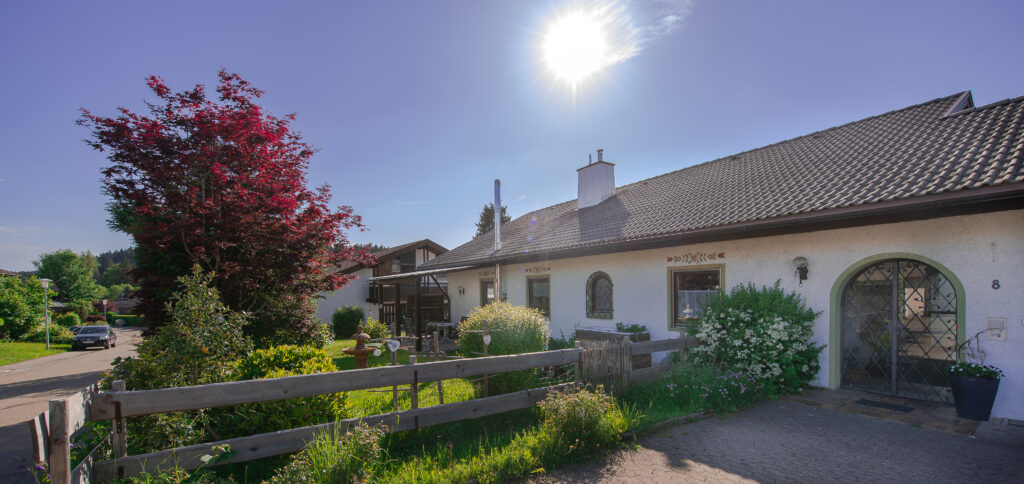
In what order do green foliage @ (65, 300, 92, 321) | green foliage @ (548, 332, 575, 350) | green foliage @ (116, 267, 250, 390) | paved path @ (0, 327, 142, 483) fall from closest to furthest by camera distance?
green foliage @ (116, 267, 250, 390) < paved path @ (0, 327, 142, 483) < green foliage @ (548, 332, 575, 350) < green foliage @ (65, 300, 92, 321)

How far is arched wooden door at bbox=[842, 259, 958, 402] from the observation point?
6.03m

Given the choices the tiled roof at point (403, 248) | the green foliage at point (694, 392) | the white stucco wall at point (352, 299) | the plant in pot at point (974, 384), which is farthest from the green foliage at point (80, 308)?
Result: the plant in pot at point (974, 384)

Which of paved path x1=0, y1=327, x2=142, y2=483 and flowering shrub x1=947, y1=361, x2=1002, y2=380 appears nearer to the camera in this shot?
flowering shrub x1=947, y1=361, x2=1002, y2=380

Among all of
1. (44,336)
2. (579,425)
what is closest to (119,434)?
(579,425)

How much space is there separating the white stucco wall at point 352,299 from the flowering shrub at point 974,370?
88.4 feet

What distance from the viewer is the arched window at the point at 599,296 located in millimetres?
11008

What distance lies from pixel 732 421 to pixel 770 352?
1.81 metres

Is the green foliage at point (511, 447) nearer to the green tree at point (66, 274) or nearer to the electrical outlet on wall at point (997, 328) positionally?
the electrical outlet on wall at point (997, 328)

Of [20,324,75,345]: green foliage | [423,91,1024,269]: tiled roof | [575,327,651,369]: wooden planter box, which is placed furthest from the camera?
[20,324,75,345]: green foliage

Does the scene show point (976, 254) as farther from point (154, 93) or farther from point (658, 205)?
point (154, 93)

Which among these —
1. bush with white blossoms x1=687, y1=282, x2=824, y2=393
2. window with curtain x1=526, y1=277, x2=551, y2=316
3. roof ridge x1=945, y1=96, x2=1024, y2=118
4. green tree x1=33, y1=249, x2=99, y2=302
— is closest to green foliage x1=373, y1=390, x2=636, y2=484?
bush with white blossoms x1=687, y1=282, x2=824, y2=393

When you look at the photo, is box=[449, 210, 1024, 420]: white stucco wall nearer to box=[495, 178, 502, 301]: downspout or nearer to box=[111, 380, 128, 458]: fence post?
box=[495, 178, 502, 301]: downspout

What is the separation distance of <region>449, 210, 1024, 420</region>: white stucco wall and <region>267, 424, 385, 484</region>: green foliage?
7.00 m

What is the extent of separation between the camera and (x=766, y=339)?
22.3 ft
